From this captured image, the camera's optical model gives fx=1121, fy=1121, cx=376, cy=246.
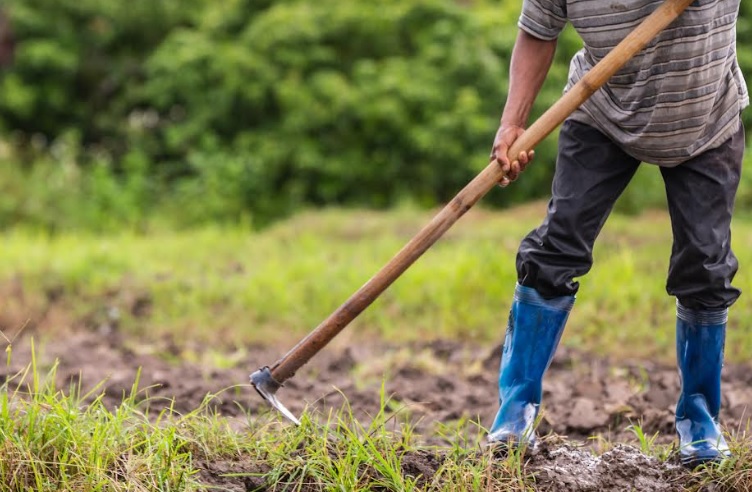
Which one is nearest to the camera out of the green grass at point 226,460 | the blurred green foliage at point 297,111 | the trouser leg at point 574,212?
the green grass at point 226,460

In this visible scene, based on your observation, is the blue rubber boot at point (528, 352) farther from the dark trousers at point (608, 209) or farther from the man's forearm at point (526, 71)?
the man's forearm at point (526, 71)

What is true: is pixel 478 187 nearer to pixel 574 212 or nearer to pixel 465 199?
pixel 465 199

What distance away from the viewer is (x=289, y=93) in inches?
385

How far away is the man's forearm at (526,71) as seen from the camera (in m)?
3.42

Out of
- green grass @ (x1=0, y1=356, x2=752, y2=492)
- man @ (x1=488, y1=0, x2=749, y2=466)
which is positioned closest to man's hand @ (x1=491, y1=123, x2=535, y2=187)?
man @ (x1=488, y1=0, x2=749, y2=466)

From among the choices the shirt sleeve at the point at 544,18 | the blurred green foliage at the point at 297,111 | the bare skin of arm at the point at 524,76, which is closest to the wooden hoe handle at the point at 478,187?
the bare skin of arm at the point at 524,76

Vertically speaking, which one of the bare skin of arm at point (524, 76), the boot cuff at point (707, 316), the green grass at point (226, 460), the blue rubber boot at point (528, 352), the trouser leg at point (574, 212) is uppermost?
the bare skin of arm at point (524, 76)

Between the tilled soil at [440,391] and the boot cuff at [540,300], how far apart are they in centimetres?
41

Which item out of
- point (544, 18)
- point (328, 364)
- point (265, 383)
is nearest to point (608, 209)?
point (544, 18)

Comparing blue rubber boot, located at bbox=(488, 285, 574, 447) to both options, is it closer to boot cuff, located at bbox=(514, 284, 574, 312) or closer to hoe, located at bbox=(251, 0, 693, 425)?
boot cuff, located at bbox=(514, 284, 574, 312)

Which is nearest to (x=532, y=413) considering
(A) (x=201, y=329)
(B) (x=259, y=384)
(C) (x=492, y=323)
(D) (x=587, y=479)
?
(D) (x=587, y=479)

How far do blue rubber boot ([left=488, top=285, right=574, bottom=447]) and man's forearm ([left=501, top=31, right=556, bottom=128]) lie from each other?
1.80 feet

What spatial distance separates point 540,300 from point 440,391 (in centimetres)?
180

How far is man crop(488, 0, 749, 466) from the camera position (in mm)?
3164
